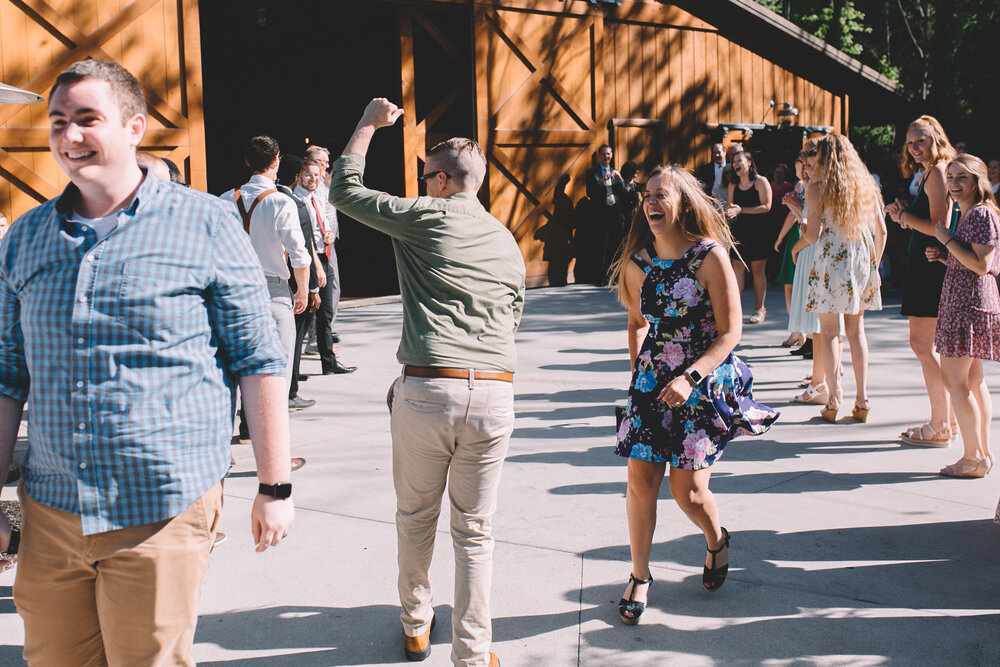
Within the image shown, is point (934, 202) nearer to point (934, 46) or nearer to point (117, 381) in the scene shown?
point (117, 381)

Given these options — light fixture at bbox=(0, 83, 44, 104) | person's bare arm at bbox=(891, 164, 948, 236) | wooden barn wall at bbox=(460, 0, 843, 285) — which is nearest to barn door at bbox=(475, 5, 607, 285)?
wooden barn wall at bbox=(460, 0, 843, 285)

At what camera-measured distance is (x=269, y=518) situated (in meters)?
2.41

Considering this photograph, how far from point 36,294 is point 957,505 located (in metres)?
4.66

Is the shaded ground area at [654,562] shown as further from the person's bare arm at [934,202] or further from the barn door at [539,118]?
the barn door at [539,118]

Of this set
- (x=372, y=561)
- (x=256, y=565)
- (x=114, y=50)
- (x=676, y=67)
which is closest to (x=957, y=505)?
(x=372, y=561)

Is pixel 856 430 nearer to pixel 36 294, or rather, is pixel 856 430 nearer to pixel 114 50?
pixel 36 294

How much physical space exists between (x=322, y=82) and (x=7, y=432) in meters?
15.1

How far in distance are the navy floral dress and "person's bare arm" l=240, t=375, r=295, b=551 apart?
1.84 m

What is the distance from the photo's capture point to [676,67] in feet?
54.9

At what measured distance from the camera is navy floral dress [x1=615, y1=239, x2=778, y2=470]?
3.89m

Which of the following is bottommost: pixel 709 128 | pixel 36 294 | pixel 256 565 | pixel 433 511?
pixel 256 565

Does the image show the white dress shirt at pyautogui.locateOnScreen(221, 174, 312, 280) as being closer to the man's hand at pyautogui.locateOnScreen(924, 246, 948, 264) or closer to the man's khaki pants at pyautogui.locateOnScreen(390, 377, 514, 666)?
the man's khaki pants at pyautogui.locateOnScreen(390, 377, 514, 666)

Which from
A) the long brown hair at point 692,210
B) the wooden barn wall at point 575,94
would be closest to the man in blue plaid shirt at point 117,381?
the long brown hair at point 692,210

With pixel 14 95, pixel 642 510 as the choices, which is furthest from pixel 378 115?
pixel 14 95
